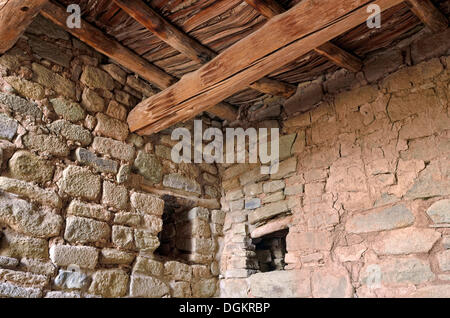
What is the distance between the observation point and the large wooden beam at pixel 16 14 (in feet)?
6.23

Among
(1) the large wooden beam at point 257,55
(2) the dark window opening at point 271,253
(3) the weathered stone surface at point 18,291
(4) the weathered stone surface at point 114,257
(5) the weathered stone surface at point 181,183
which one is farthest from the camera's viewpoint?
(2) the dark window opening at point 271,253

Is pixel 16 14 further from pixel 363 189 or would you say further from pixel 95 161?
pixel 363 189

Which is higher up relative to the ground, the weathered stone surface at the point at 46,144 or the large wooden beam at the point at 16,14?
the large wooden beam at the point at 16,14

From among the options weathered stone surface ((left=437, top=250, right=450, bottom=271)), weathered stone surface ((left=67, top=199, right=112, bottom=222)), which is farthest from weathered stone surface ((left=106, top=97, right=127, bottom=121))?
weathered stone surface ((left=437, top=250, right=450, bottom=271))

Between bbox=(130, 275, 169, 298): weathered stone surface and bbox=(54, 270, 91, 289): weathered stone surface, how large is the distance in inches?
12.8

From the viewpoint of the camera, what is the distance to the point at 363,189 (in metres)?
2.45

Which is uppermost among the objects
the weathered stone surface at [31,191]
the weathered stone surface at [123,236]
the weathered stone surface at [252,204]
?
the weathered stone surface at [252,204]

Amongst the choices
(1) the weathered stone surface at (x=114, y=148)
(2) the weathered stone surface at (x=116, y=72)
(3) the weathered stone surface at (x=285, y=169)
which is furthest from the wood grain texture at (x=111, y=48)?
(3) the weathered stone surface at (x=285, y=169)

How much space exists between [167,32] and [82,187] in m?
1.15

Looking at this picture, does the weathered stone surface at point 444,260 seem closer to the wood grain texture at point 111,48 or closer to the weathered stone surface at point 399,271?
the weathered stone surface at point 399,271

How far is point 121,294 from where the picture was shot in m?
2.45

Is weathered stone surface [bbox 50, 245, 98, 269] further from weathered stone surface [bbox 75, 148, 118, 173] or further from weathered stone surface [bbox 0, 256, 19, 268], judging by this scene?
weathered stone surface [bbox 75, 148, 118, 173]

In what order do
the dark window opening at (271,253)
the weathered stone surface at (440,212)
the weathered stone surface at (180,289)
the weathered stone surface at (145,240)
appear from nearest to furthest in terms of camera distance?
the weathered stone surface at (440,212)
the weathered stone surface at (145,240)
the weathered stone surface at (180,289)
the dark window opening at (271,253)

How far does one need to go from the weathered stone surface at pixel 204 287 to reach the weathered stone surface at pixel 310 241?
737mm
